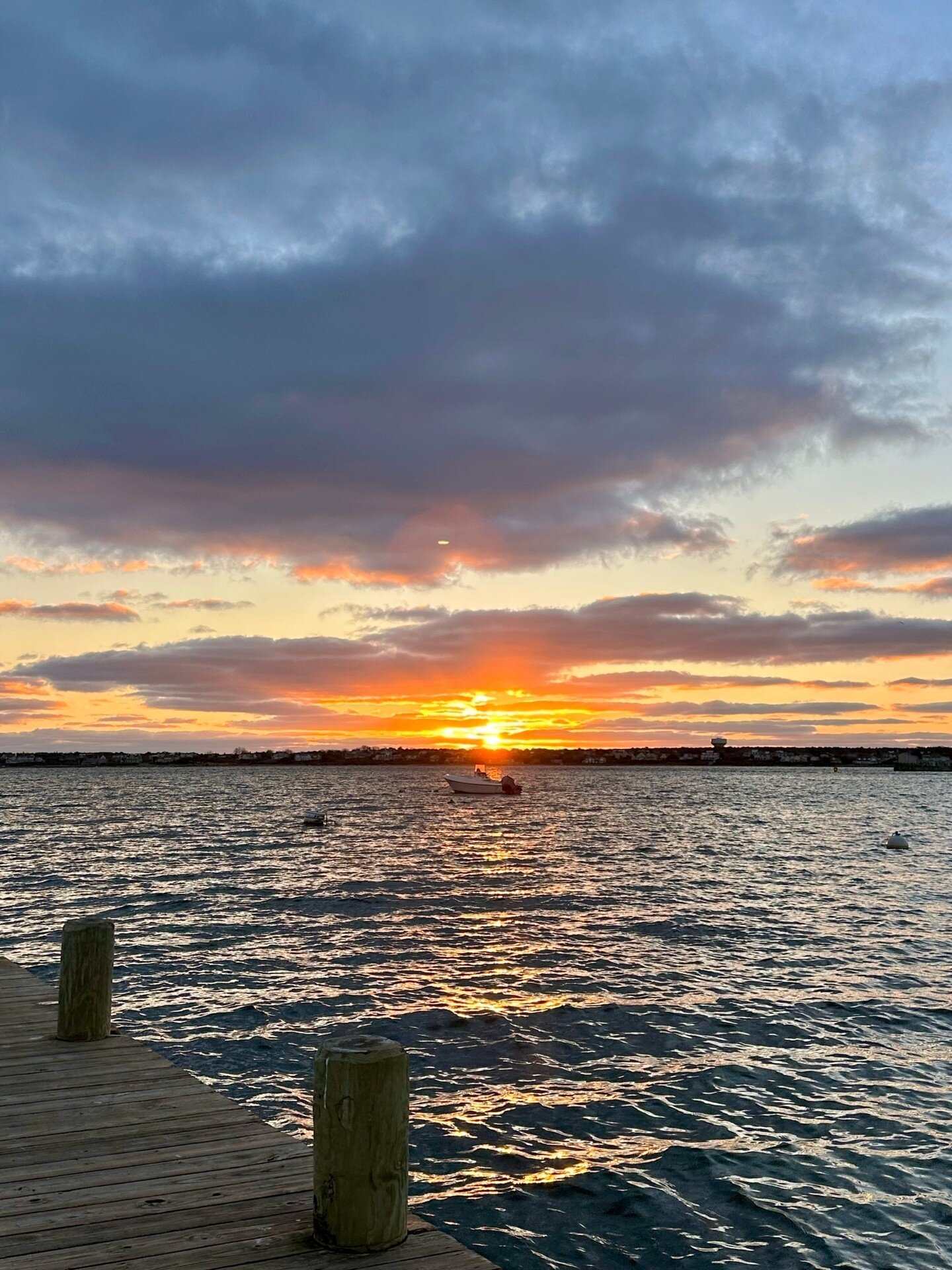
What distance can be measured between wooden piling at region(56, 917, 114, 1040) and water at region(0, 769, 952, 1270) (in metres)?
3.43

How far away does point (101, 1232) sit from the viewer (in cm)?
571

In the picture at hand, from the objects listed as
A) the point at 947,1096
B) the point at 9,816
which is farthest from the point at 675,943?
the point at 9,816

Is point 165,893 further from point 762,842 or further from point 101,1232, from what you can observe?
point 762,842

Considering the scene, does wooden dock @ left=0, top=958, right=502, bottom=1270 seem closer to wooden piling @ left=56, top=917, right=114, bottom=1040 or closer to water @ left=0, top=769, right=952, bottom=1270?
wooden piling @ left=56, top=917, right=114, bottom=1040

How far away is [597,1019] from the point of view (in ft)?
57.0

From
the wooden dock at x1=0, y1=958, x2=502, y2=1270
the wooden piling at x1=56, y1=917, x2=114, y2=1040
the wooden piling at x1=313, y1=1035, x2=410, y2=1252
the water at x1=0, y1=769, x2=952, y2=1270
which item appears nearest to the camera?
the wooden dock at x1=0, y1=958, x2=502, y2=1270

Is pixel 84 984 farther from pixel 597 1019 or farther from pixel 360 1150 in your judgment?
pixel 597 1019

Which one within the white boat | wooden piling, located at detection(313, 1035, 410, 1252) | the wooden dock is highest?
wooden piling, located at detection(313, 1035, 410, 1252)

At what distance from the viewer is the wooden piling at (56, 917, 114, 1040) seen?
10.0 m

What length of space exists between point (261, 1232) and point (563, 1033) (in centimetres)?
1145

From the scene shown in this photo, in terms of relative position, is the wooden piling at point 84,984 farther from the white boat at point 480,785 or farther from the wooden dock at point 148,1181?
the white boat at point 480,785

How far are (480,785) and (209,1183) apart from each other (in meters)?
110

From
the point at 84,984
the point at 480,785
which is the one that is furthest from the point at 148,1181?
the point at 480,785

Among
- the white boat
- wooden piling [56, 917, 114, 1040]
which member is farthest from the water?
the white boat
